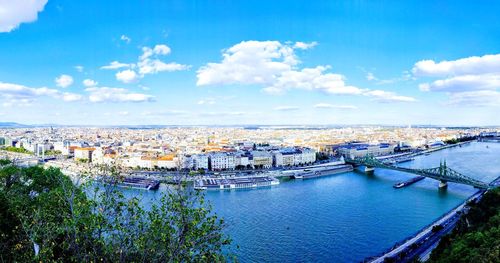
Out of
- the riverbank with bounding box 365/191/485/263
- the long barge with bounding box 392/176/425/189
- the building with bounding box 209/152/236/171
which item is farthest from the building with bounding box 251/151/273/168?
the riverbank with bounding box 365/191/485/263

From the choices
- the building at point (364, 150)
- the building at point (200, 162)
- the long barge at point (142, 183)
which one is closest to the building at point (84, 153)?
the building at point (200, 162)

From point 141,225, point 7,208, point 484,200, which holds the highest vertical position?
point 141,225

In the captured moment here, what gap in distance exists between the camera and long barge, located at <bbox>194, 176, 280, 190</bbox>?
16.3m

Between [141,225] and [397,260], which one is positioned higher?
[141,225]

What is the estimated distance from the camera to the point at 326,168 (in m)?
22.8

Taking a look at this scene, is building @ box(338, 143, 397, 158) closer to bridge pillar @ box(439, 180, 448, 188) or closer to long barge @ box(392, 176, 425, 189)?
long barge @ box(392, 176, 425, 189)

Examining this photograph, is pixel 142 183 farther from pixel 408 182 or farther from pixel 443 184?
pixel 443 184

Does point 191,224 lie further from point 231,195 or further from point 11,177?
point 231,195

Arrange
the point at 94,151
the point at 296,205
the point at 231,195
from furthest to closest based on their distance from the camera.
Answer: the point at 94,151 < the point at 231,195 < the point at 296,205

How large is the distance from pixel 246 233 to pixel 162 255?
266 inches

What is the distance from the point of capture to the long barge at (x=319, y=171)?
20.3m

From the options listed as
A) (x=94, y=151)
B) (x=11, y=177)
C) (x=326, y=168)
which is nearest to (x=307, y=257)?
(x=11, y=177)

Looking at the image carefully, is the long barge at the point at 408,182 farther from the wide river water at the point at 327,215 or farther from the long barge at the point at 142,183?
the long barge at the point at 142,183

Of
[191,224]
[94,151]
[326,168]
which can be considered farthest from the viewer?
[94,151]
